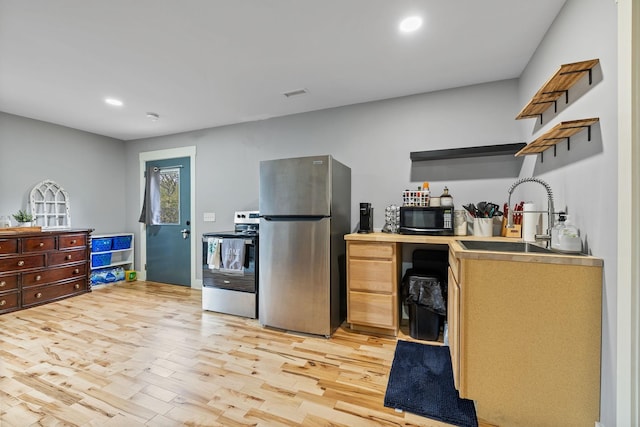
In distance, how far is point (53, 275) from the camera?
11.7 feet

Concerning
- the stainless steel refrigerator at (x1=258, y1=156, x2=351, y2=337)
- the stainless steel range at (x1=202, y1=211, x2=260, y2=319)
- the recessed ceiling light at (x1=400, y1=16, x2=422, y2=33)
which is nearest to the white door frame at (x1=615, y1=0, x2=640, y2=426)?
the recessed ceiling light at (x1=400, y1=16, x2=422, y2=33)

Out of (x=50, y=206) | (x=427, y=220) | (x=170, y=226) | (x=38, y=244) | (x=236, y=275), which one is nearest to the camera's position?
(x=427, y=220)

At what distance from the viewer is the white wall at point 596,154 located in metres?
1.20

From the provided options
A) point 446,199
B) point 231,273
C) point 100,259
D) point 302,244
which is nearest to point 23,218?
point 100,259

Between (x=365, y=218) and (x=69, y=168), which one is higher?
(x=69, y=168)

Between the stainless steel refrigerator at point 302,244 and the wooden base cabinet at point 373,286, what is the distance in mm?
189

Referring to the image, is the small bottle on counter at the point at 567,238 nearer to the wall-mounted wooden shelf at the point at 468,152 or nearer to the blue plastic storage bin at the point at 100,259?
the wall-mounted wooden shelf at the point at 468,152

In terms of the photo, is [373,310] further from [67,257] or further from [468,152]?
[67,257]

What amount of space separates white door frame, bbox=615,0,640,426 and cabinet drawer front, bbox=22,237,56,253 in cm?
527

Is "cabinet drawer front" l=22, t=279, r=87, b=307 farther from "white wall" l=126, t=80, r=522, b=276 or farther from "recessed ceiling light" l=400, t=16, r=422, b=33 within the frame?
"recessed ceiling light" l=400, t=16, r=422, b=33

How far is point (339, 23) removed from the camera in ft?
6.11

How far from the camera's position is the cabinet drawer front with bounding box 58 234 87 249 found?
364 centimetres

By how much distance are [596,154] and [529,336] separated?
3.18 feet

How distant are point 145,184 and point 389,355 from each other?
463 cm
